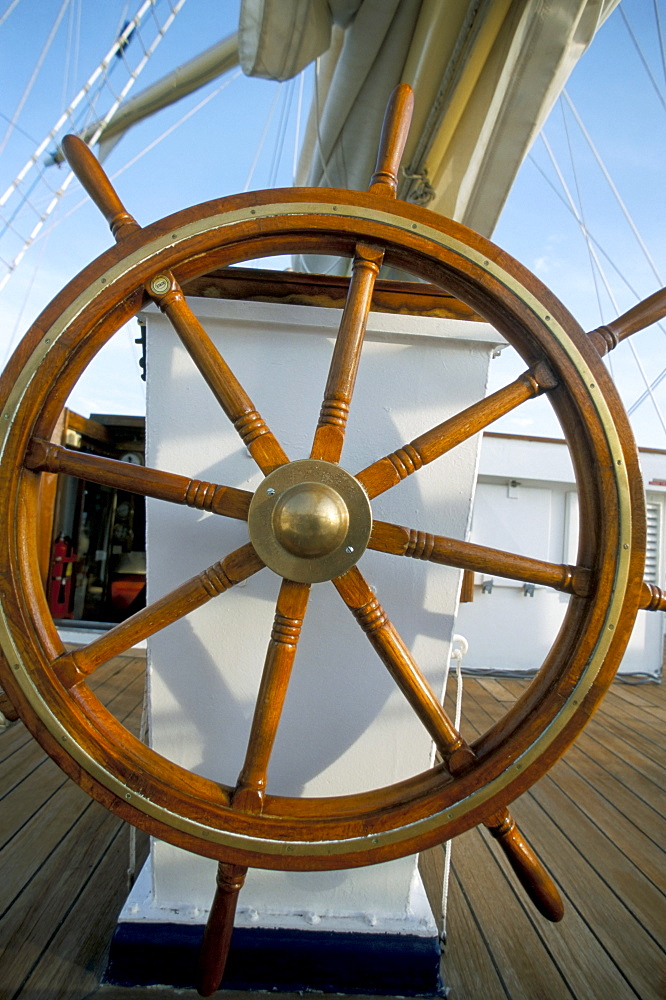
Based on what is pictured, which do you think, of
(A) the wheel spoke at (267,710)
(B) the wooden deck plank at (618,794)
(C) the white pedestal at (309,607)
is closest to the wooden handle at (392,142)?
(C) the white pedestal at (309,607)

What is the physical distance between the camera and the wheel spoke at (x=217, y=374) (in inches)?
34.0

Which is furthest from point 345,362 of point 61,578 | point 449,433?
point 61,578

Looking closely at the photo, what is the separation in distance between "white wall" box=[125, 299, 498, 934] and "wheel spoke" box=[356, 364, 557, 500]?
0.75 feet

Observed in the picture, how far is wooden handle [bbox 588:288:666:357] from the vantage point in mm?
875

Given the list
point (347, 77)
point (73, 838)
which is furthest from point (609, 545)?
point (347, 77)

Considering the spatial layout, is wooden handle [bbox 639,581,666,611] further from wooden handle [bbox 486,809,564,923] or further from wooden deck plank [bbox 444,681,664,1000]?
wooden deck plank [bbox 444,681,664,1000]

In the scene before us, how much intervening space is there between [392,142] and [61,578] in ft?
12.9

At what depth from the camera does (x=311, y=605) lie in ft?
3.70

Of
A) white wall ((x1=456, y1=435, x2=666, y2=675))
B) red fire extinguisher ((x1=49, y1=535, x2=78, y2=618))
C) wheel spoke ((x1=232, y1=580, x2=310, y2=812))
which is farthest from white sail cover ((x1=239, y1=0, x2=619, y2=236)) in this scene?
red fire extinguisher ((x1=49, y1=535, x2=78, y2=618))

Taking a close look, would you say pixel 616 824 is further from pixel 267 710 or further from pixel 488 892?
pixel 267 710

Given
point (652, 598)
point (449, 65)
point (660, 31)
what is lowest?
point (652, 598)

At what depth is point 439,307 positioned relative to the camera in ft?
3.51

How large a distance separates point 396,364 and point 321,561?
0.43m

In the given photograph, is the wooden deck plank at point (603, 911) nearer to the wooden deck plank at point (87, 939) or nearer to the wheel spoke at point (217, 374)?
the wooden deck plank at point (87, 939)
